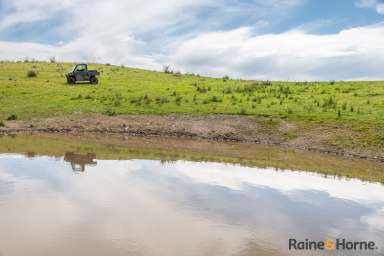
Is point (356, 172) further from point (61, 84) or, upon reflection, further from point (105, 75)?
point (105, 75)

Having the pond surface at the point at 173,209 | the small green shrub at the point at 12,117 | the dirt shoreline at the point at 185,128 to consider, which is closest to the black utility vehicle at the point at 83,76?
the small green shrub at the point at 12,117

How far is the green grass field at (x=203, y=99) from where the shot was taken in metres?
35.9

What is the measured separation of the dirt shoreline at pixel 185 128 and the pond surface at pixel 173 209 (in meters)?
10.00

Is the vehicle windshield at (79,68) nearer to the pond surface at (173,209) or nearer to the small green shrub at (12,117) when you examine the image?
the small green shrub at (12,117)

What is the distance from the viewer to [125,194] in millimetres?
16047

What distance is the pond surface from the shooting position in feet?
36.9

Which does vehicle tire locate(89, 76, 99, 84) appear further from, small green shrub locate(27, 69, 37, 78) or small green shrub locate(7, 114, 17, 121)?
small green shrub locate(7, 114, 17, 121)

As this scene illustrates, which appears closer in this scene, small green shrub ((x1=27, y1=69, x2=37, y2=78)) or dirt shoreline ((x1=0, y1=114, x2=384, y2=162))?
dirt shoreline ((x1=0, y1=114, x2=384, y2=162))

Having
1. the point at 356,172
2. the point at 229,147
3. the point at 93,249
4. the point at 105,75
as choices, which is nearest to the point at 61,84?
the point at 105,75

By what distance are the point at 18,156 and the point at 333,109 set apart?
76.2ft
